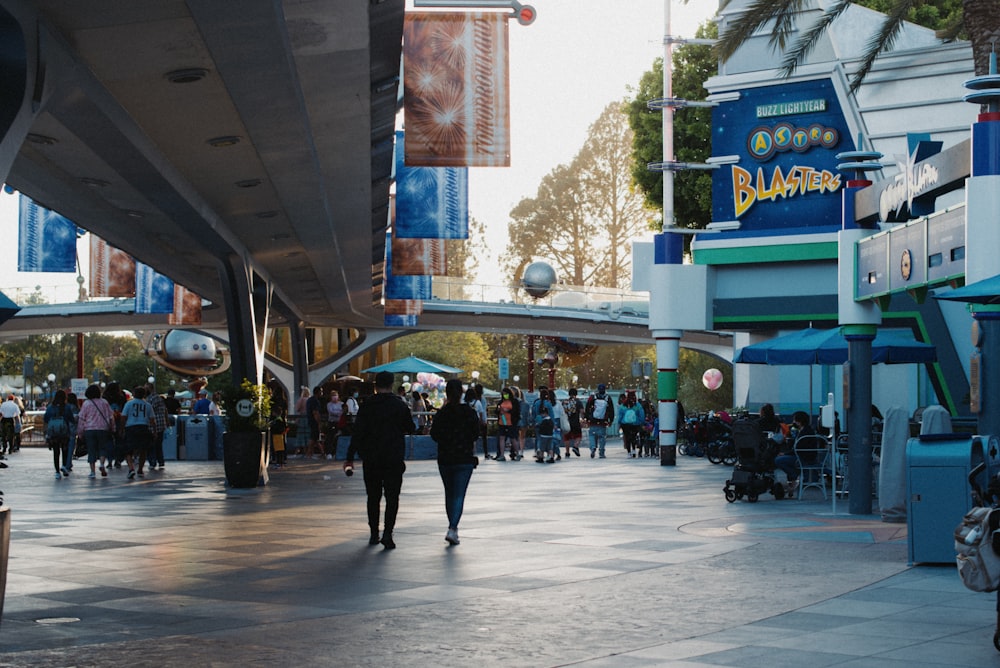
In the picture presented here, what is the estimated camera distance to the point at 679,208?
1753 inches

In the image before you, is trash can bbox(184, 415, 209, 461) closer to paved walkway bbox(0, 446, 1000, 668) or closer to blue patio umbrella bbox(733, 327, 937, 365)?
paved walkway bbox(0, 446, 1000, 668)

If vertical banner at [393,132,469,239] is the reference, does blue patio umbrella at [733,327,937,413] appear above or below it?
below

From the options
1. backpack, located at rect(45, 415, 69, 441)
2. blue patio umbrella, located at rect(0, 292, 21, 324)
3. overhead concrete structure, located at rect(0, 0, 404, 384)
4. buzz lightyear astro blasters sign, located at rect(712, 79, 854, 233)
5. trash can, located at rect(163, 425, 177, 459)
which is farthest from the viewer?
trash can, located at rect(163, 425, 177, 459)

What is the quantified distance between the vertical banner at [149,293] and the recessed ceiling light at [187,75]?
26104mm

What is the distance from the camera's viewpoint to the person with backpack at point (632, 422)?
35.0m

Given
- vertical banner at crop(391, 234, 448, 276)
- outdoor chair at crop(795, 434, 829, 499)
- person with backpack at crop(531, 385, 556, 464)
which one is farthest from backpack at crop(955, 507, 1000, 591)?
vertical banner at crop(391, 234, 448, 276)

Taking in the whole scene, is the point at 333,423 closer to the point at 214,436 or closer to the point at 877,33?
the point at 214,436

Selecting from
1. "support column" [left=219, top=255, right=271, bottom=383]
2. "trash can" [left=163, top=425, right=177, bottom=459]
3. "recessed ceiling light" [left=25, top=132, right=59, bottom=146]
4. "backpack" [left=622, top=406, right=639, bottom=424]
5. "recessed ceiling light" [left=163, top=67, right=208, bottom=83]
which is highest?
"recessed ceiling light" [left=163, top=67, right=208, bottom=83]

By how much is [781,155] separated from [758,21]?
401 inches

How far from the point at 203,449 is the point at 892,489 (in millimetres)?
23336

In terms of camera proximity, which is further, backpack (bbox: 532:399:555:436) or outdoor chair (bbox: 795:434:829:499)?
backpack (bbox: 532:399:555:436)

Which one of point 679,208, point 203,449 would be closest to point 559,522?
point 203,449

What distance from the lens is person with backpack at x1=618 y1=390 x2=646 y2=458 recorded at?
1378 inches

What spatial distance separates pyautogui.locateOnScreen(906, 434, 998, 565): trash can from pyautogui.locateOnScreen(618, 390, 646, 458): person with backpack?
916 inches
